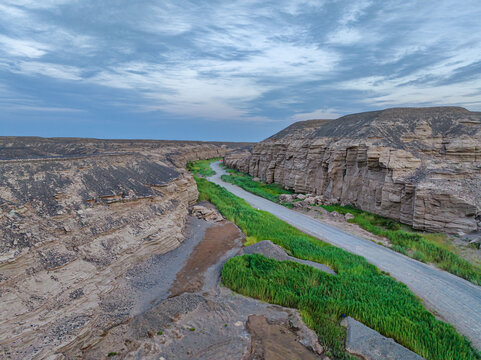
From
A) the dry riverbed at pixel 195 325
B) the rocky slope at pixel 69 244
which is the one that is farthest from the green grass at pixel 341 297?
the rocky slope at pixel 69 244

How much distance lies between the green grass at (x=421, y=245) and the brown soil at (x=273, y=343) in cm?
1161

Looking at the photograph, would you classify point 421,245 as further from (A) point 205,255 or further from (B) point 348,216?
(A) point 205,255

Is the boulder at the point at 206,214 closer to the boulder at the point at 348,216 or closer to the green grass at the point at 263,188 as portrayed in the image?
the green grass at the point at 263,188

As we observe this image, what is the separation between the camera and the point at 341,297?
12.1 m

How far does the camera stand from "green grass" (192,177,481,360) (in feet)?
31.7

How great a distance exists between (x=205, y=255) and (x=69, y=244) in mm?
7823

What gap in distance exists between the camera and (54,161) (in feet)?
50.3

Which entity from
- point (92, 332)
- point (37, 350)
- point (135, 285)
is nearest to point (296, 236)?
point (135, 285)

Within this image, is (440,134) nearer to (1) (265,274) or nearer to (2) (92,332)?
(1) (265,274)

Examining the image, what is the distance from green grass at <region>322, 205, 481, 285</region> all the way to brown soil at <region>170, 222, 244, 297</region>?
12.0 m

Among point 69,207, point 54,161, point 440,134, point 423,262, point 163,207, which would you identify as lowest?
point 423,262

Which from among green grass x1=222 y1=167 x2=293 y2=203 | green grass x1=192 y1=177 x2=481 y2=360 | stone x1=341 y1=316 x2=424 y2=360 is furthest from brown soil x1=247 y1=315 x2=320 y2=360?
green grass x1=222 y1=167 x2=293 y2=203

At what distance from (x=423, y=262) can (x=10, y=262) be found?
2160 centimetres

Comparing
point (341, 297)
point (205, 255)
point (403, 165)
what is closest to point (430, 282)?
point (341, 297)
